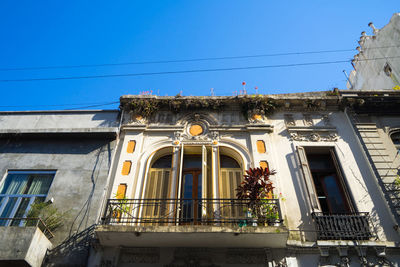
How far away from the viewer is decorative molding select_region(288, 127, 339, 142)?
982cm

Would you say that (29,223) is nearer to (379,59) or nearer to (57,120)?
(57,120)

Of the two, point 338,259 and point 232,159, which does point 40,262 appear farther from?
point 338,259

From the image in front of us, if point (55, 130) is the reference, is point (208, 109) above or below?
above

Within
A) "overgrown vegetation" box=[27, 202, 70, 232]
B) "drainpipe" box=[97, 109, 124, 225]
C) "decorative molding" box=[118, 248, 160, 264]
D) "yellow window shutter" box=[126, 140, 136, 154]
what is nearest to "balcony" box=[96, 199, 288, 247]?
"decorative molding" box=[118, 248, 160, 264]

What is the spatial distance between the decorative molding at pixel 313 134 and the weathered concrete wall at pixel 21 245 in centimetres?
780

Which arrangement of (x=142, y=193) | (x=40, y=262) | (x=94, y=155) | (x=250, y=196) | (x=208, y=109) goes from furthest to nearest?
(x=208, y=109), (x=94, y=155), (x=142, y=193), (x=250, y=196), (x=40, y=262)

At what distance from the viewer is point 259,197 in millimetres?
A: 7695

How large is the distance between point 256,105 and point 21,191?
7904 millimetres

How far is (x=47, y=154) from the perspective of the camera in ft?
30.9

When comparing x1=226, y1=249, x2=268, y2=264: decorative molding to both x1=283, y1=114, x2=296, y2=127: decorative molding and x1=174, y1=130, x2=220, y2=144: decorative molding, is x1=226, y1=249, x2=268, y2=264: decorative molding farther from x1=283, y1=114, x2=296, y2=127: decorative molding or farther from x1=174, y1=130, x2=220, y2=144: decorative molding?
x1=283, y1=114, x2=296, y2=127: decorative molding

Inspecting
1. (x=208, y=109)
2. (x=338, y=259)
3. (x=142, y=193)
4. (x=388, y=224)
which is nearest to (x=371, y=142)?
(x=388, y=224)

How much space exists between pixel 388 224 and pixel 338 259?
1.89 m

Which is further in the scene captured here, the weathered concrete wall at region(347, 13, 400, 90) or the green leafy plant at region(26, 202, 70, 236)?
the weathered concrete wall at region(347, 13, 400, 90)

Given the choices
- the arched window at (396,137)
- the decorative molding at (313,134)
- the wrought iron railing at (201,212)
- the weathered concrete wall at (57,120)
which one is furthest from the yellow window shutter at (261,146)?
the weathered concrete wall at (57,120)
